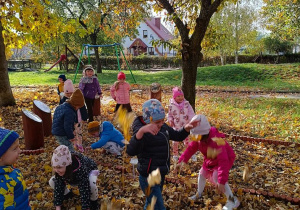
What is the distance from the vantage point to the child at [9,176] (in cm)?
245

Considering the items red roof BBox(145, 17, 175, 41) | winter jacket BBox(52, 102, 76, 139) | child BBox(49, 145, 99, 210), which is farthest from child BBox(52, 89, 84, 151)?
red roof BBox(145, 17, 175, 41)

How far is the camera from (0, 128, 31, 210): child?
2.45m

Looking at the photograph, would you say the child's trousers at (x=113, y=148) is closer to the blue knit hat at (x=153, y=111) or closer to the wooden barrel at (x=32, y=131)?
the wooden barrel at (x=32, y=131)

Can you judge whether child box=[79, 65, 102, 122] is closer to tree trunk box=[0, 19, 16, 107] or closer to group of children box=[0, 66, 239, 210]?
group of children box=[0, 66, 239, 210]

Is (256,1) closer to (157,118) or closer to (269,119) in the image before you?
(269,119)

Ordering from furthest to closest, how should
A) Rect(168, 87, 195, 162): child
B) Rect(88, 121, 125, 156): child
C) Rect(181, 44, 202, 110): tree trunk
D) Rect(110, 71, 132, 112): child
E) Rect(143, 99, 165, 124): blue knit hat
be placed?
Rect(110, 71, 132, 112): child < Rect(181, 44, 202, 110): tree trunk < Rect(88, 121, 125, 156): child < Rect(168, 87, 195, 162): child < Rect(143, 99, 165, 124): blue knit hat

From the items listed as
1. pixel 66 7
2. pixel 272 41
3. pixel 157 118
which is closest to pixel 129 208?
pixel 157 118

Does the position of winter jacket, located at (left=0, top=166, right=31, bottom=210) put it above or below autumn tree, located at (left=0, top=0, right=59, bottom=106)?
below

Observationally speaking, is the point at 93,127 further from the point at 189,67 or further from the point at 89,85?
the point at 189,67

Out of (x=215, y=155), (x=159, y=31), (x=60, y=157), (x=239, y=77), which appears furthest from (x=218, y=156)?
(x=159, y=31)

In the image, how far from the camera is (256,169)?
194 inches

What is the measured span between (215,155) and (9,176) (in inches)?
93.1

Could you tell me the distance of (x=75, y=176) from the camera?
339 cm

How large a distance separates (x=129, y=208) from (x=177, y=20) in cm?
508
